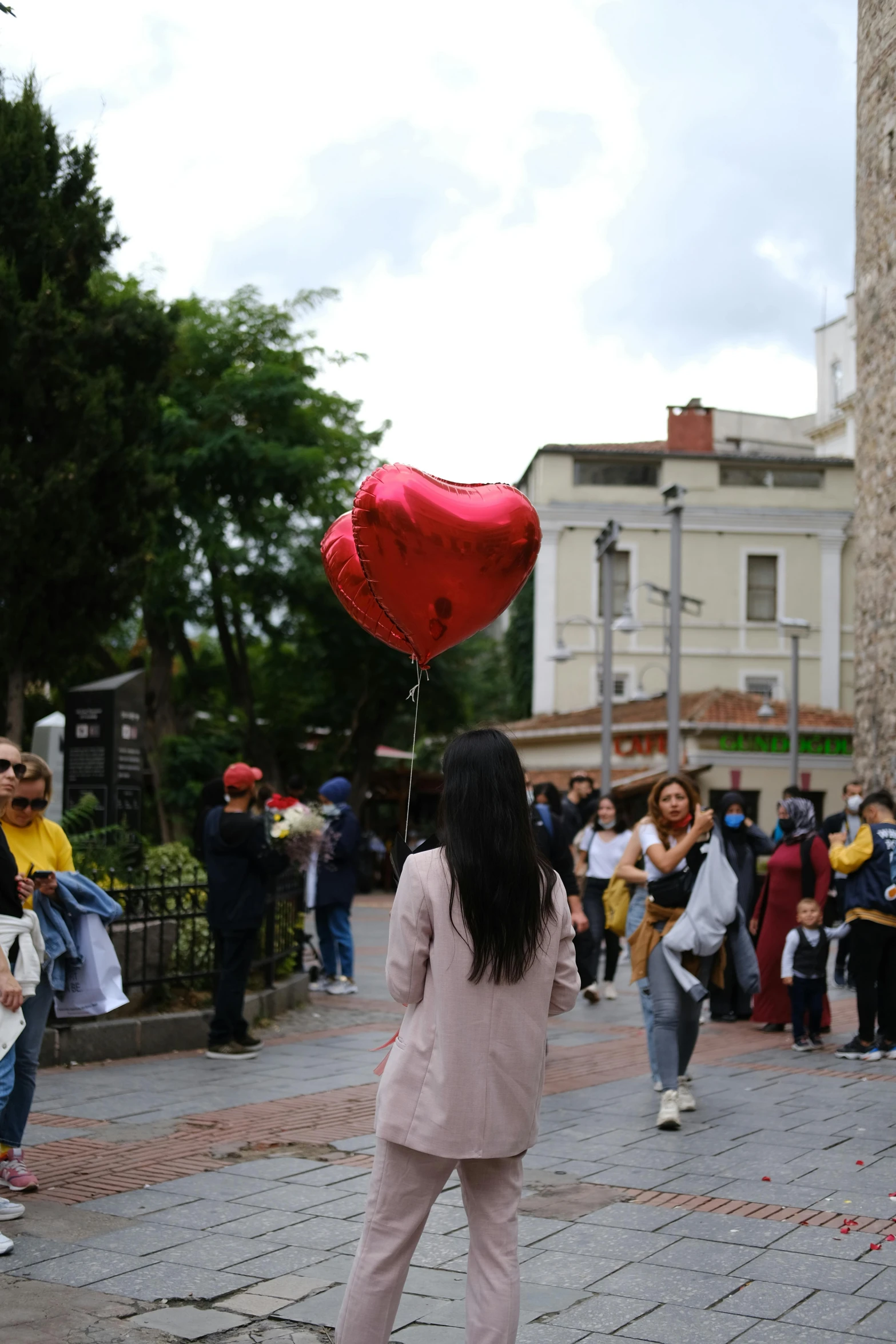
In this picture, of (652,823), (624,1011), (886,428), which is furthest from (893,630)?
(652,823)

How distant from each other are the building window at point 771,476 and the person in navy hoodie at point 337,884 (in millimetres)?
32546

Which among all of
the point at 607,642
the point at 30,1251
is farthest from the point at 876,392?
the point at 30,1251


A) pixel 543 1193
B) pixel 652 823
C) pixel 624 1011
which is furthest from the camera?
pixel 624 1011

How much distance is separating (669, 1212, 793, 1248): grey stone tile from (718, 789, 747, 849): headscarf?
13.8ft

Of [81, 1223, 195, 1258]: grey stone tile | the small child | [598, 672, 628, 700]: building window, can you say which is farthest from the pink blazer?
[598, 672, 628, 700]: building window

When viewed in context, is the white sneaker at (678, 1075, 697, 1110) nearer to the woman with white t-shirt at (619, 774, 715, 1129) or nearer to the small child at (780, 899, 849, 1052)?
the woman with white t-shirt at (619, 774, 715, 1129)

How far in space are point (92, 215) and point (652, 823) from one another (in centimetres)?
1233

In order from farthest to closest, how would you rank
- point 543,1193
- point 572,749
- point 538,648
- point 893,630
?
point 538,648 < point 572,749 < point 893,630 < point 543,1193

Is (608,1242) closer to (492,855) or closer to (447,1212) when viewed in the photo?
(447,1212)

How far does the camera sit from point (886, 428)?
72.8ft

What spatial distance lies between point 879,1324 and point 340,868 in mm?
8567

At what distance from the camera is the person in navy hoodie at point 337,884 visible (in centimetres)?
1249

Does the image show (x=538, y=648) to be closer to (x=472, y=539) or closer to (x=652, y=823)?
(x=652, y=823)

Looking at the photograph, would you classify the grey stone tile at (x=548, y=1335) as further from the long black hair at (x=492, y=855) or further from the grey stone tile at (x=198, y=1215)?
the grey stone tile at (x=198, y=1215)
